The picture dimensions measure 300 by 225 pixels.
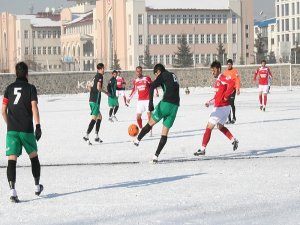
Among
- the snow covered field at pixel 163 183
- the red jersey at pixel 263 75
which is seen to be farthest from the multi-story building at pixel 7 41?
the snow covered field at pixel 163 183

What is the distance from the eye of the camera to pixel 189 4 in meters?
132

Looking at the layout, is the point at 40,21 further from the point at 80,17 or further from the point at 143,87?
the point at 143,87

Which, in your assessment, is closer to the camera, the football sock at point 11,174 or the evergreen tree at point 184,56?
the football sock at point 11,174

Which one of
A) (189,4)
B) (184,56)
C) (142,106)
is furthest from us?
(189,4)

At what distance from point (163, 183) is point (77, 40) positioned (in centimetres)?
13861

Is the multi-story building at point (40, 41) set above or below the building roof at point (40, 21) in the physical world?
below

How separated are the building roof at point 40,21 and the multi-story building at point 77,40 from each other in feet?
15.9

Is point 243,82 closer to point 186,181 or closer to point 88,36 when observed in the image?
point 186,181

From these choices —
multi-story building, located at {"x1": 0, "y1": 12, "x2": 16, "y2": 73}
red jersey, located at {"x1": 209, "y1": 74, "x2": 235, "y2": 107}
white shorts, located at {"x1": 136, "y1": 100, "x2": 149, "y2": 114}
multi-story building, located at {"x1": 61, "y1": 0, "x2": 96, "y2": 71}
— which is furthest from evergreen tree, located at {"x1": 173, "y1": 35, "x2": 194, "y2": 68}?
red jersey, located at {"x1": 209, "y1": 74, "x2": 235, "y2": 107}

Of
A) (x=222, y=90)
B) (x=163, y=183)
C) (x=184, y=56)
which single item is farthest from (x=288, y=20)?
(x=163, y=183)

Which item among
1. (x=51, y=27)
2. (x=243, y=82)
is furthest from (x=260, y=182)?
(x=51, y=27)

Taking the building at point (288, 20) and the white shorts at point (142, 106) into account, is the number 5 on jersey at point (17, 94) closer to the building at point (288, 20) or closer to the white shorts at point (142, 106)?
the white shorts at point (142, 106)

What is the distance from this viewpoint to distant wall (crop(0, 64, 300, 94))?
2537 inches

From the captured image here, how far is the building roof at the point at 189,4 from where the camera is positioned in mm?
129125
